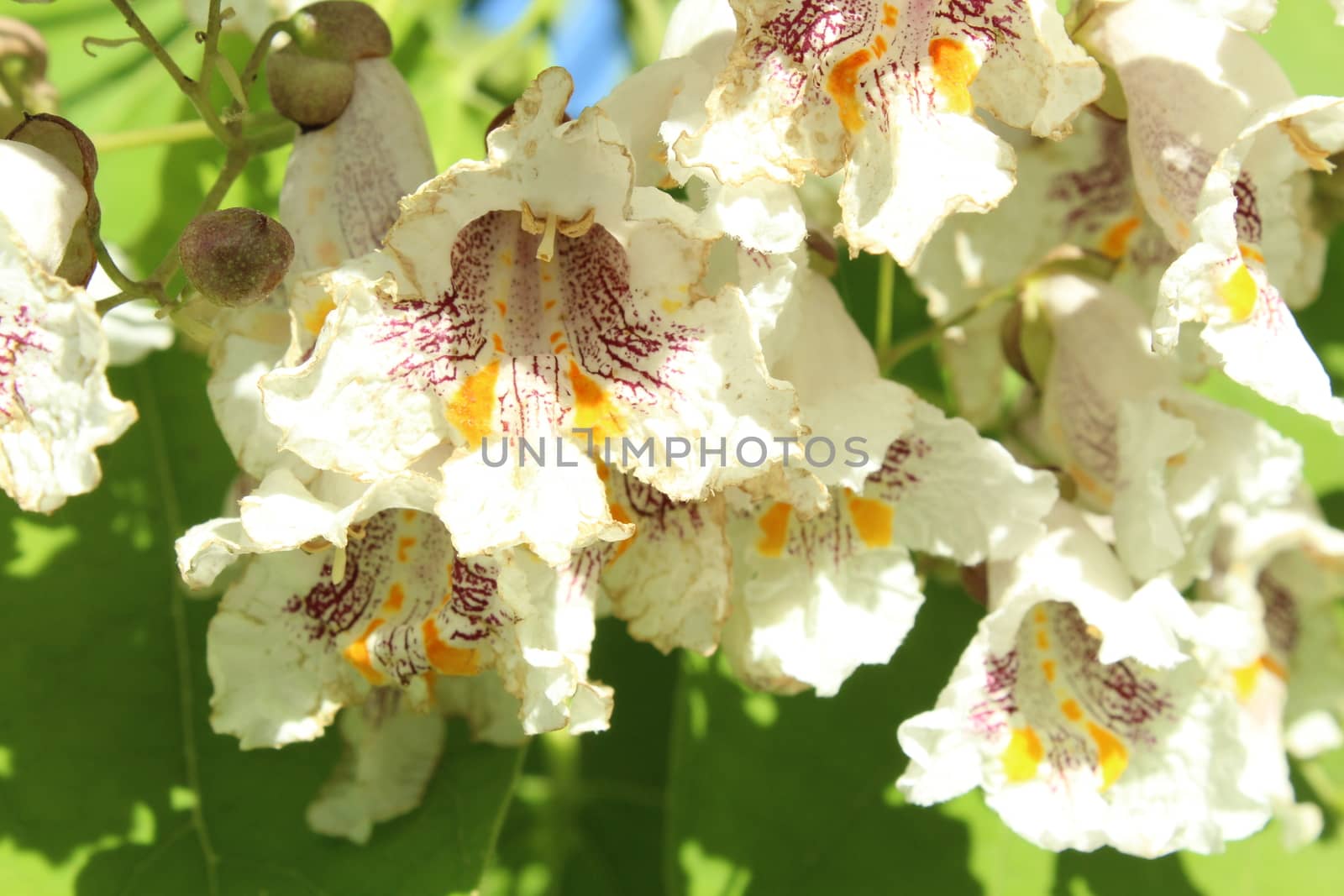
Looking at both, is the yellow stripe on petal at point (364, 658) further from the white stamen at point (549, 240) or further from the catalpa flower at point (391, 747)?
the white stamen at point (549, 240)

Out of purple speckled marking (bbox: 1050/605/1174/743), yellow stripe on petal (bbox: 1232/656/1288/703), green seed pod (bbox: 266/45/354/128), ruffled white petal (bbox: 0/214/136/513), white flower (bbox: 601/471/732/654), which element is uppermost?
green seed pod (bbox: 266/45/354/128)

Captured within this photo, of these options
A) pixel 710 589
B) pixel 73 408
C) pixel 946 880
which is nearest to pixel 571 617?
pixel 710 589

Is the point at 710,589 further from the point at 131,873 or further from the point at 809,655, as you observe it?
the point at 131,873

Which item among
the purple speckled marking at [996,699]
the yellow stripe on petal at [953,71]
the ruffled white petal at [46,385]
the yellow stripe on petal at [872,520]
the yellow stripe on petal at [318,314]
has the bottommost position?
the purple speckled marking at [996,699]

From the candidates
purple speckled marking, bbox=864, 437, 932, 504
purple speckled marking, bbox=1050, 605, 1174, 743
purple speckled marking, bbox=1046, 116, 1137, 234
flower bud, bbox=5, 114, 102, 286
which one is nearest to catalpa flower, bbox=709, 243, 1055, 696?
purple speckled marking, bbox=864, 437, 932, 504

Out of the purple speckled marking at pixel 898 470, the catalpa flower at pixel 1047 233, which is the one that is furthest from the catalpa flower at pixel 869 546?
the catalpa flower at pixel 1047 233

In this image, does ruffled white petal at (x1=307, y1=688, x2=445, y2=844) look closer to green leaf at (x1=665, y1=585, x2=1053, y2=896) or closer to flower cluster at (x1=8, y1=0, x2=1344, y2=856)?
flower cluster at (x1=8, y1=0, x2=1344, y2=856)
